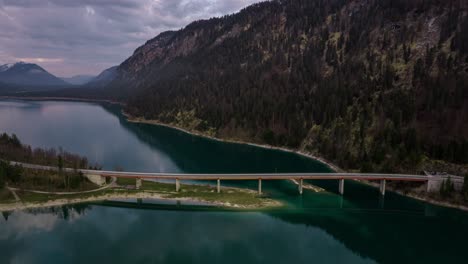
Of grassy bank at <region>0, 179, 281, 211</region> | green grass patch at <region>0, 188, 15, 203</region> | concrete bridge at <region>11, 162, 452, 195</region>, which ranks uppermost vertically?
concrete bridge at <region>11, 162, 452, 195</region>

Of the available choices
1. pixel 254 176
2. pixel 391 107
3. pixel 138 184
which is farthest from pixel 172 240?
pixel 391 107

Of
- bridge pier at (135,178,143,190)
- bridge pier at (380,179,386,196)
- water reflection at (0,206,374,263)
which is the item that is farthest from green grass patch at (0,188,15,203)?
bridge pier at (380,179,386,196)

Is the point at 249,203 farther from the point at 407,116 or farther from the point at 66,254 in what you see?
the point at 407,116

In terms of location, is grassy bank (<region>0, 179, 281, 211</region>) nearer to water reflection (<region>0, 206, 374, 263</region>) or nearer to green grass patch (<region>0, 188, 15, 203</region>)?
green grass patch (<region>0, 188, 15, 203</region>)

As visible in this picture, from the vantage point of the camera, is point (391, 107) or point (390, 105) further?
point (390, 105)

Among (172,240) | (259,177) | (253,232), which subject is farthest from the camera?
(259,177)

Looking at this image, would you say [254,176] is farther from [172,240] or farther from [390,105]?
[390,105]

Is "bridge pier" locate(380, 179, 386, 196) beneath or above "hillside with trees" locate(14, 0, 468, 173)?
beneath

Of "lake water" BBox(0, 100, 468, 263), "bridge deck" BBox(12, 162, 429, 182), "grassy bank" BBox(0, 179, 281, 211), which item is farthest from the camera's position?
"bridge deck" BBox(12, 162, 429, 182)

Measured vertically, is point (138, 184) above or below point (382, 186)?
below

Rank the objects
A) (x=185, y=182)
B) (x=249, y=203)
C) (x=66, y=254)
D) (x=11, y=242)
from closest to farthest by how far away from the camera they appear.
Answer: (x=66, y=254) < (x=11, y=242) < (x=249, y=203) < (x=185, y=182)

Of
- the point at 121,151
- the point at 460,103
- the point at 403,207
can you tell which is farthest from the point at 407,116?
the point at 121,151
